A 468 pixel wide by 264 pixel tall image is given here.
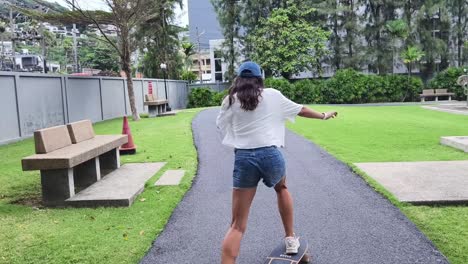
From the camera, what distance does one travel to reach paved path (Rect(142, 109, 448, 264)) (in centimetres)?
370

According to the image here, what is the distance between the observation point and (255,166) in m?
3.14

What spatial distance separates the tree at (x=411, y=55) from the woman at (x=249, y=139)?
3279 cm

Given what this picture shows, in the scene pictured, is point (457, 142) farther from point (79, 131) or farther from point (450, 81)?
point (450, 81)

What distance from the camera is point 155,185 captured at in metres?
6.29

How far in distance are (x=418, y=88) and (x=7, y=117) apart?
2893 centimetres

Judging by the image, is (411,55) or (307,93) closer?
(307,93)

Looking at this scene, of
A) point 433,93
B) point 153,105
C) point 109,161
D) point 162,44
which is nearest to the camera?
point 109,161

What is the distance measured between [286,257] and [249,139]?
3.34 feet

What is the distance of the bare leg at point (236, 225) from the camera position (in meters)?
3.15

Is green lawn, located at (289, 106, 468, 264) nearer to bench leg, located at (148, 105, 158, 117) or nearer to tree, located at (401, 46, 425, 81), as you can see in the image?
bench leg, located at (148, 105, 158, 117)

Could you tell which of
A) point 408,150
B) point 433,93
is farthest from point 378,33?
point 408,150

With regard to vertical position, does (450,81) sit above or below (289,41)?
below

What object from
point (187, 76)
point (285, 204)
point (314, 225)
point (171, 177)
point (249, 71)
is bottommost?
point (314, 225)

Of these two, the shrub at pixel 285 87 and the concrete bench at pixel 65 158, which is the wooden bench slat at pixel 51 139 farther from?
the shrub at pixel 285 87
